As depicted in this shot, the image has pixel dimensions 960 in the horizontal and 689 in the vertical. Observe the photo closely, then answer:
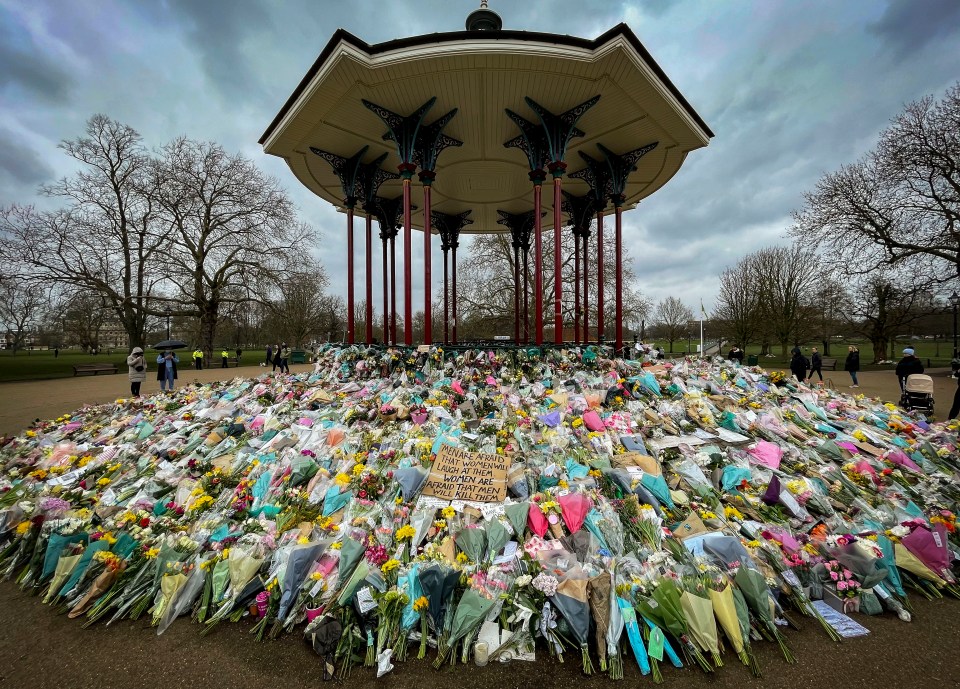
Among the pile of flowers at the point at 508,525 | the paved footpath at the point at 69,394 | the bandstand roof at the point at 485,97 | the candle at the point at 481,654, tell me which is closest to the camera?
the candle at the point at 481,654

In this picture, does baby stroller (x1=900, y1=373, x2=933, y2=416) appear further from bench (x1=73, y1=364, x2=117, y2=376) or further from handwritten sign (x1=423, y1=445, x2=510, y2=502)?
bench (x1=73, y1=364, x2=117, y2=376)

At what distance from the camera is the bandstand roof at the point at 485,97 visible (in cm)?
607

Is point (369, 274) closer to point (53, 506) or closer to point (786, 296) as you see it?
point (53, 506)

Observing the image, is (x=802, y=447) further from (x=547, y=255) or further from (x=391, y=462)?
(x=547, y=255)

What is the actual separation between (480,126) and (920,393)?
1198cm

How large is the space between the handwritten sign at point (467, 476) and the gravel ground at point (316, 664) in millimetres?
1456

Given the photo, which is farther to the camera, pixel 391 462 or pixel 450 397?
pixel 450 397

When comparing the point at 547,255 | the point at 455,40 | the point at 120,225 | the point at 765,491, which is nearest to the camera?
the point at 765,491

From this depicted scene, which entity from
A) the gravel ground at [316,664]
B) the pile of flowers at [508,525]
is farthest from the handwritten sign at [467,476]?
the gravel ground at [316,664]

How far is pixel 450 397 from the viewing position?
241 inches

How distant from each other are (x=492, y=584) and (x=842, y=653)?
2.33 meters

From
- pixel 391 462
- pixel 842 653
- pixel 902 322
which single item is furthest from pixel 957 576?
pixel 902 322

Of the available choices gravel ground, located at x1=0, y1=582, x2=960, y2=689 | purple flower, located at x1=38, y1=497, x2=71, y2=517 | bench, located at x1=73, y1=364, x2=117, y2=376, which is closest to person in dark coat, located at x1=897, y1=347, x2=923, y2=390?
gravel ground, located at x1=0, y1=582, x2=960, y2=689

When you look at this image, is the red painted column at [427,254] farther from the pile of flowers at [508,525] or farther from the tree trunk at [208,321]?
the tree trunk at [208,321]
